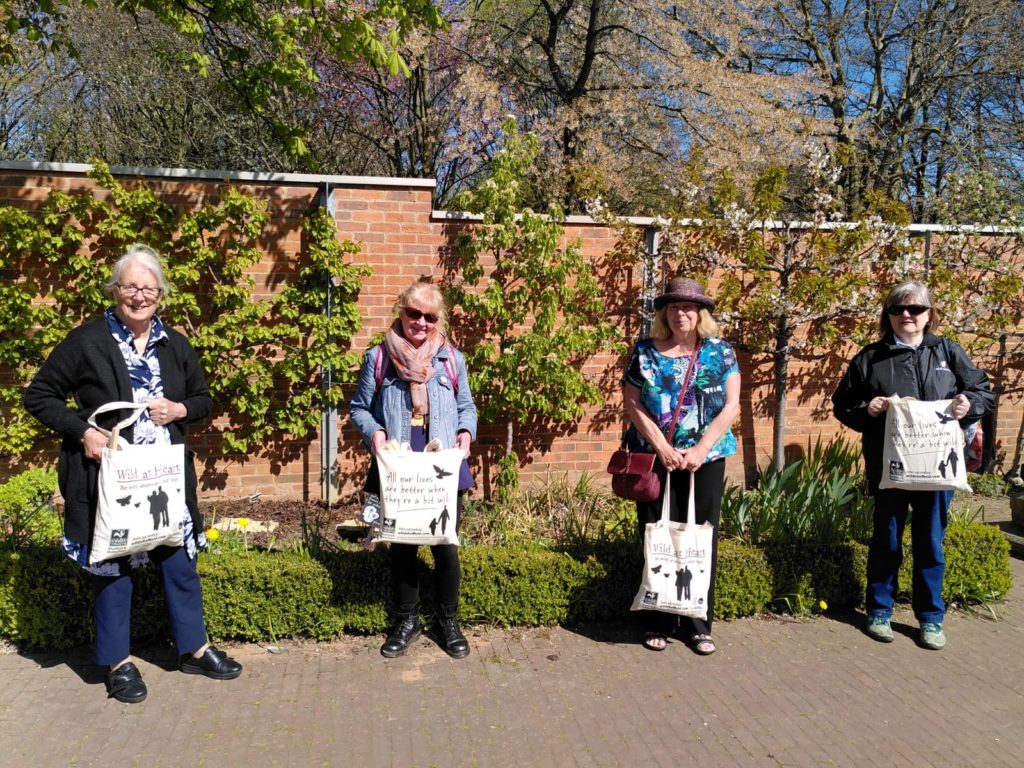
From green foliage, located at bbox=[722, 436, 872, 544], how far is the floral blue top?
43.2 inches

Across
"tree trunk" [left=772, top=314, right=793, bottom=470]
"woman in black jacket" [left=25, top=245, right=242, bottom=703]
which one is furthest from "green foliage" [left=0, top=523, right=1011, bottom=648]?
"tree trunk" [left=772, top=314, right=793, bottom=470]

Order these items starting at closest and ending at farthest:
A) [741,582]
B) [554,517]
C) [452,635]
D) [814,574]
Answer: [452,635] → [741,582] → [814,574] → [554,517]

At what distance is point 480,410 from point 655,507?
2.49 meters

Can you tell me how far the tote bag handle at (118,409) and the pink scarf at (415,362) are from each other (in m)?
1.09

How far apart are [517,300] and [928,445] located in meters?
3.22

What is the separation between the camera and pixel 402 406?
3.79 m

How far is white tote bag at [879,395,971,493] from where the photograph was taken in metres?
3.95

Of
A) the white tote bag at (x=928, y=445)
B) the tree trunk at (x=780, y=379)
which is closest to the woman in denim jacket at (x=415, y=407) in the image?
the white tote bag at (x=928, y=445)

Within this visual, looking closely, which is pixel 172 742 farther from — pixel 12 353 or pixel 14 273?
pixel 14 273

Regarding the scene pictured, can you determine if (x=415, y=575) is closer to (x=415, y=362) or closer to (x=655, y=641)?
(x=415, y=362)

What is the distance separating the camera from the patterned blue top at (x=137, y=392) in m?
3.37

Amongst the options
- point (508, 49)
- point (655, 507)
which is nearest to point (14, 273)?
point (655, 507)

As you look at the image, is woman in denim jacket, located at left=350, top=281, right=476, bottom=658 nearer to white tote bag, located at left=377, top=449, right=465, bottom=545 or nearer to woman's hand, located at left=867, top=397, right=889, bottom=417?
white tote bag, located at left=377, top=449, right=465, bottom=545

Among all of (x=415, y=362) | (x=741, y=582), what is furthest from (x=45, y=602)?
(x=741, y=582)
